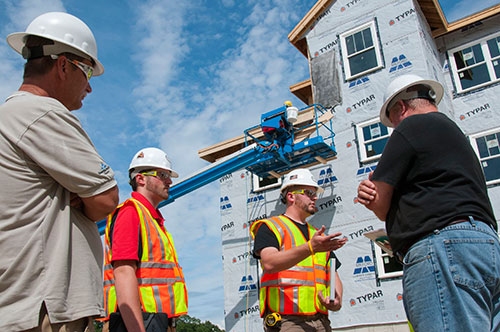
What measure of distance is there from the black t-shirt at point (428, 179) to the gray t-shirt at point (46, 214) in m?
1.55

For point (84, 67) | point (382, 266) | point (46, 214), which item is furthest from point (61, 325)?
point (382, 266)

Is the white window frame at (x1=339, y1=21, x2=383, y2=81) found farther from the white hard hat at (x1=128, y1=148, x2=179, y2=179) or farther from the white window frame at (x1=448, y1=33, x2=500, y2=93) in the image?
the white hard hat at (x1=128, y1=148, x2=179, y2=179)

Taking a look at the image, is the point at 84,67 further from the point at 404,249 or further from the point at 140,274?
the point at 404,249

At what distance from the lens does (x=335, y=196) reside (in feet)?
40.3

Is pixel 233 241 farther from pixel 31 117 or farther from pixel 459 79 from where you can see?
pixel 31 117

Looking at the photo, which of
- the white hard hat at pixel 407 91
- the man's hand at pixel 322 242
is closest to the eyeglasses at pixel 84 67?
the white hard hat at pixel 407 91

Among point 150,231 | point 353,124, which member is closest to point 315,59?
point 353,124

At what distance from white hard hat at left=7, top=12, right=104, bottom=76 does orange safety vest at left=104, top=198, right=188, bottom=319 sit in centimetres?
147

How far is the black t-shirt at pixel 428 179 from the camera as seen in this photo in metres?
2.26

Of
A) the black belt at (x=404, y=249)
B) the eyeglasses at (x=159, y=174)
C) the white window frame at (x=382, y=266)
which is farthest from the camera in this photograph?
the white window frame at (x=382, y=266)

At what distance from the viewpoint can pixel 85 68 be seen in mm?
2184

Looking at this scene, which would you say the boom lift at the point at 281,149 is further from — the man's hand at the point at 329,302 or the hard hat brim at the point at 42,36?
the hard hat brim at the point at 42,36

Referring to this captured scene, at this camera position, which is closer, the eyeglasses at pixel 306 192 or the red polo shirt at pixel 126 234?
the red polo shirt at pixel 126 234

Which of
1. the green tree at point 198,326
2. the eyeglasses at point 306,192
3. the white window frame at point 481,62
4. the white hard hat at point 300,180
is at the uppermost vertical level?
the white window frame at point 481,62
